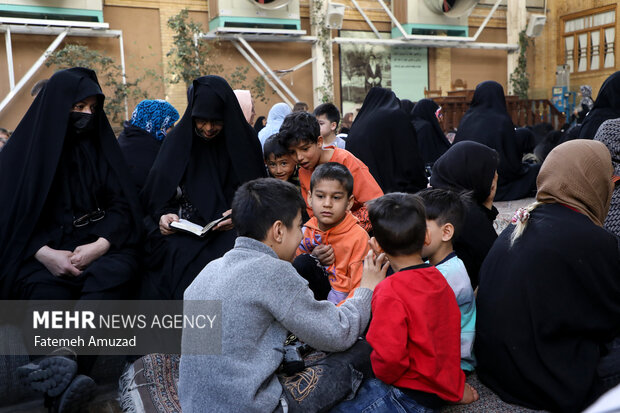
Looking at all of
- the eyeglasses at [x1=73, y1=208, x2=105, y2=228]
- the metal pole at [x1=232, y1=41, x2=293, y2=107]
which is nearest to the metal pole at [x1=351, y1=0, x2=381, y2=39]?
the metal pole at [x1=232, y1=41, x2=293, y2=107]

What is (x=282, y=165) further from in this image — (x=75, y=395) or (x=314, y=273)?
(x=75, y=395)

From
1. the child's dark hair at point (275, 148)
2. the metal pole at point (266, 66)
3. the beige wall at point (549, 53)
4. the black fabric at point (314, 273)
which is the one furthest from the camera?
the beige wall at point (549, 53)

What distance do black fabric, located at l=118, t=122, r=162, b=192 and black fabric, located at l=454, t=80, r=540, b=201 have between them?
11.8 feet

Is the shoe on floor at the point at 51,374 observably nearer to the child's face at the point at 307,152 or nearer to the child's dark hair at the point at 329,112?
the child's face at the point at 307,152

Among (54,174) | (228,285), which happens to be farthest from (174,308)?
(228,285)

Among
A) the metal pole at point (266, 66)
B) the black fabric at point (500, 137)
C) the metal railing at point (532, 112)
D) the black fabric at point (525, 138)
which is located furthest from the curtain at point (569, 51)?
the black fabric at point (500, 137)

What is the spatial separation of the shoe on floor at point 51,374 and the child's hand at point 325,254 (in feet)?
3.97

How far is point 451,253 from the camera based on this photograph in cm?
235

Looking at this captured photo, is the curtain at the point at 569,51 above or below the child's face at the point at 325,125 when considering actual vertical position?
above

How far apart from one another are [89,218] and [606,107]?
14.8 feet

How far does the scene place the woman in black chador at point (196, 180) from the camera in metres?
3.13

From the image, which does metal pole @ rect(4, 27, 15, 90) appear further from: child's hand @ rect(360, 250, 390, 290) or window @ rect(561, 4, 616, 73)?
window @ rect(561, 4, 616, 73)

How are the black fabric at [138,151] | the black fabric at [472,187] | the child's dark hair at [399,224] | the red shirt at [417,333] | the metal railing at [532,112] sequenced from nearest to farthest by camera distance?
the red shirt at [417,333] < the child's dark hair at [399,224] < the black fabric at [472,187] < the black fabric at [138,151] < the metal railing at [532,112]

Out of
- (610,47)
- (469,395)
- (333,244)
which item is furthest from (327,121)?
(610,47)
